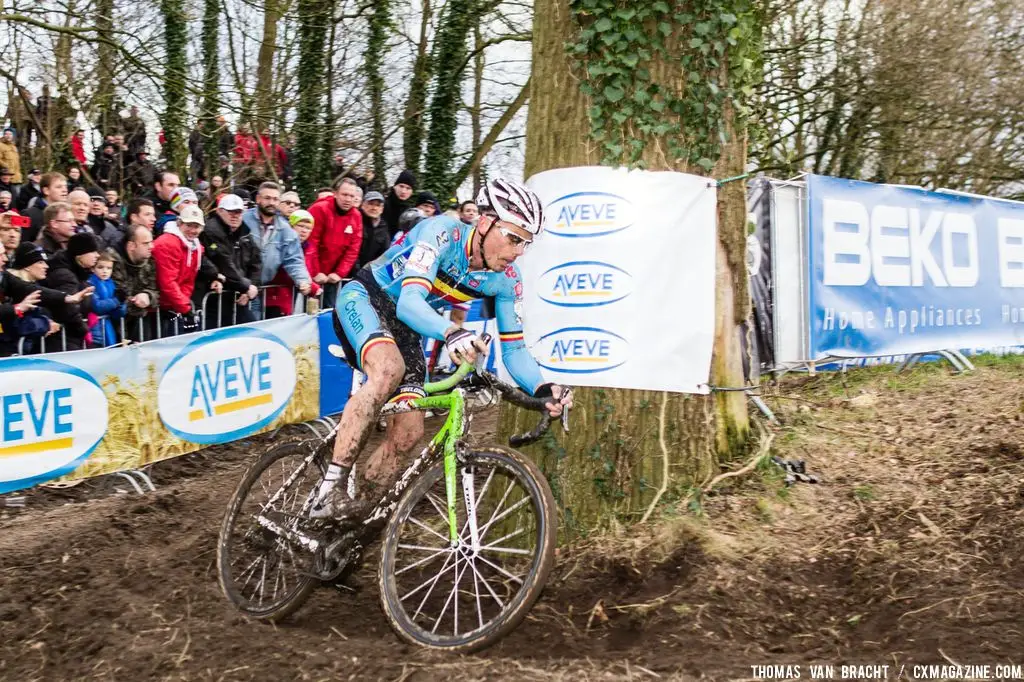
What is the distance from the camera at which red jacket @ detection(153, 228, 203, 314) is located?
342 inches

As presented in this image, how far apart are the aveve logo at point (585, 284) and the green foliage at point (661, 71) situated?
0.61m

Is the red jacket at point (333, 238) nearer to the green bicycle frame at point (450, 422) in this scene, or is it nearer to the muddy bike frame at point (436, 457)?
the muddy bike frame at point (436, 457)

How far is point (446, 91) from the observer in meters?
18.0

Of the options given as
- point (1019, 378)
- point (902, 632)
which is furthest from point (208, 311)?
point (1019, 378)

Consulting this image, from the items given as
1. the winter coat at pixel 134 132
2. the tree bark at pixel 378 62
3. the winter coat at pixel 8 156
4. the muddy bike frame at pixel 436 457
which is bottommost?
the muddy bike frame at pixel 436 457

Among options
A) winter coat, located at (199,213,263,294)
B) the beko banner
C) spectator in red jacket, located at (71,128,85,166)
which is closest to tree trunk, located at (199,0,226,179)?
spectator in red jacket, located at (71,128,85,166)

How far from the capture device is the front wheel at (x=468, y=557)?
4105 millimetres

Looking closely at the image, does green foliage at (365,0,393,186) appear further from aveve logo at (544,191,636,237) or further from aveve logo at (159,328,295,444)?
aveve logo at (544,191,636,237)

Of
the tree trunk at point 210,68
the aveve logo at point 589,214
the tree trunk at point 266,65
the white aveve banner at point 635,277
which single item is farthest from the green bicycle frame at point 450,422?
the tree trunk at point 210,68

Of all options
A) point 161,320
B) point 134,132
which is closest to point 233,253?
point 161,320

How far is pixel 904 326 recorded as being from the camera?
1016 centimetres

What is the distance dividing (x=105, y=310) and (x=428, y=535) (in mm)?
4366

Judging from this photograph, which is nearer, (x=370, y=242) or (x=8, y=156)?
(x=370, y=242)

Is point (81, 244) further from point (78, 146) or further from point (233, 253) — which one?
point (78, 146)
